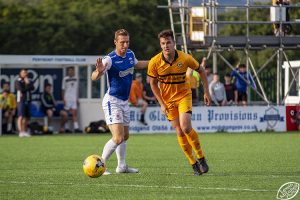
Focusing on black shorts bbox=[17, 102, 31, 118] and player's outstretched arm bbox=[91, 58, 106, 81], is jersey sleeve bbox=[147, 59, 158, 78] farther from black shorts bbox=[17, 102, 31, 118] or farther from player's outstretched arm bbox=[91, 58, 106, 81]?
black shorts bbox=[17, 102, 31, 118]

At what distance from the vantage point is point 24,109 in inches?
1226

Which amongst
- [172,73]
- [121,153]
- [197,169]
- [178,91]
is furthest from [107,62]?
[197,169]

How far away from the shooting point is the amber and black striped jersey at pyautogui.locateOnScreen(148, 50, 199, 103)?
15.3 m

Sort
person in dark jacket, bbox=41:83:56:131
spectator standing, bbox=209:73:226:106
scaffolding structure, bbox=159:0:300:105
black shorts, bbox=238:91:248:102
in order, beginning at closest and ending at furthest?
spectator standing, bbox=209:73:226:106, scaffolding structure, bbox=159:0:300:105, black shorts, bbox=238:91:248:102, person in dark jacket, bbox=41:83:56:131

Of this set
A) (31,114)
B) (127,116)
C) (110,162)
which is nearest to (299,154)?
(110,162)

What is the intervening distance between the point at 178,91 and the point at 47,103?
1833 centimetres

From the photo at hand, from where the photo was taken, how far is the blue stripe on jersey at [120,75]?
51.6ft

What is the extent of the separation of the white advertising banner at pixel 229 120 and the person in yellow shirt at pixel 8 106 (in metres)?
4.17

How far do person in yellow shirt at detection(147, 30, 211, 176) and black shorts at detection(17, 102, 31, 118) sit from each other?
15.9 m

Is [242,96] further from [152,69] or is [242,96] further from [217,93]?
[152,69]

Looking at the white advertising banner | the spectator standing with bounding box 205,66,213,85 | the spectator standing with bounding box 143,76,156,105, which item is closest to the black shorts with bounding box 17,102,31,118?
the white advertising banner

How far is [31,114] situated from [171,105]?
60.6ft

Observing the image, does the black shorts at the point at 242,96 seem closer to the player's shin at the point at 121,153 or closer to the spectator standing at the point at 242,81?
the spectator standing at the point at 242,81

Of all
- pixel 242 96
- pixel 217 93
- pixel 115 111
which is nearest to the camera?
pixel 115 111
